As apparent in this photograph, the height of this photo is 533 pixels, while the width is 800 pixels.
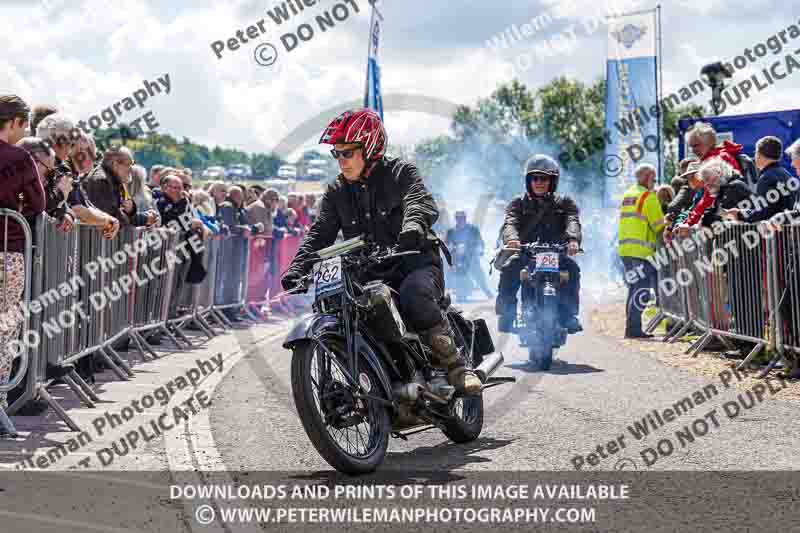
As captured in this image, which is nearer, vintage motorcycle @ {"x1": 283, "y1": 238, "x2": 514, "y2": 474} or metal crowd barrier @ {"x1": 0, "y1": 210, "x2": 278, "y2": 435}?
vintage motorcycle @ {"x1": 283, "y1": 238, "x2": 514, "y2": 474}

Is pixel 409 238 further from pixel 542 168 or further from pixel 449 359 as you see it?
pixel 542 168

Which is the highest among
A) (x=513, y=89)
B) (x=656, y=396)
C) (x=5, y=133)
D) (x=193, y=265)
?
(x=513, y=89)

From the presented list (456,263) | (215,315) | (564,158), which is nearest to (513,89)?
(564,158)

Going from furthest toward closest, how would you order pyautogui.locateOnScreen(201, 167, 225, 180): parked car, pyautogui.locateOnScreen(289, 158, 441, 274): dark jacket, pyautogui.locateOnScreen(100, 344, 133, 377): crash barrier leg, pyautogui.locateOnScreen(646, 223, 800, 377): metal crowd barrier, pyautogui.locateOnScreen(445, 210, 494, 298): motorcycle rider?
1. pyautogui.locateOnScreen(445, 210, 494, 298): motorcycle rider
2. pyautogui.locateOnScreen(201, 167, 225, 180): parked car
3. pyautogui.locateOnScreen(100, 344, 133, 377): crash barrier leg
4. pyautogui.locateOnScreen(646, 223, 800, 377): metal crowd barrier
5. pyautogui.locateOnScreen(289, 158, 441, 274): dark jacket

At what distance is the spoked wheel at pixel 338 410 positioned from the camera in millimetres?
5994

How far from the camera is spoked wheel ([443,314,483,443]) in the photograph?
292 inches

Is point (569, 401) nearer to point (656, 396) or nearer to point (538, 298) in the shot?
point (656, 396)

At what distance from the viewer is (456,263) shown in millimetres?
28766

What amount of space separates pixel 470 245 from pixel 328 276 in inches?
895

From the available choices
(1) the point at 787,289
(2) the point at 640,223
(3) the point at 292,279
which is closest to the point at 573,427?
(3) the point at 292,279

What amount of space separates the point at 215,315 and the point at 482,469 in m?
10.6

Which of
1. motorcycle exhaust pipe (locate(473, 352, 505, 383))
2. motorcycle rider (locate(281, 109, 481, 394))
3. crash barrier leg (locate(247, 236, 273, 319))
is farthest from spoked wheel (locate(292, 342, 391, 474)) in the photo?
crash barrier leg (locate(247, 236, 273, 319))

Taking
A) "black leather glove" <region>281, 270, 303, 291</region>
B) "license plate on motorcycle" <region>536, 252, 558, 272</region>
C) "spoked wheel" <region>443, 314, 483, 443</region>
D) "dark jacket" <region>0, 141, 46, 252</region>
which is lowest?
"spoked wheel" <region>443, 314, 483, 443</region>

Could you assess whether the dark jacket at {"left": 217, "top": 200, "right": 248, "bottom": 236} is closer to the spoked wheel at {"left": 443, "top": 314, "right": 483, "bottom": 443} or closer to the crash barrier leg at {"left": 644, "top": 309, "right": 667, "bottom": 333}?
the crash barrier leg at {"left": 644, "top": 309, "right": 667, "bottom": 333}
